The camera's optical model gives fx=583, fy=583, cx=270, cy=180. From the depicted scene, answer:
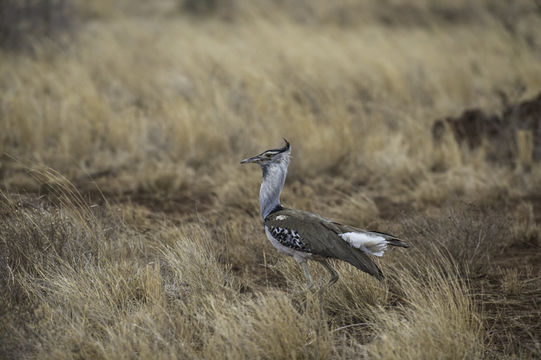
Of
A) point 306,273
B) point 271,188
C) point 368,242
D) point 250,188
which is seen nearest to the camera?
point 368,242

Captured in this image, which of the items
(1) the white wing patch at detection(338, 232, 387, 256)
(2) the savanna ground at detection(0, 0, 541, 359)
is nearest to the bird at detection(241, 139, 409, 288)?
(1) the white wing patch at detection(338, 232, 387, 256)

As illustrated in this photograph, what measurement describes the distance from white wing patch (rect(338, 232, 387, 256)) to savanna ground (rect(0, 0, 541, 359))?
11.4 inches

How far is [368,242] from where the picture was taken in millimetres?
3316

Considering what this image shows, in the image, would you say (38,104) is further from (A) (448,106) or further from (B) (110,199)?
(A) (448,106)

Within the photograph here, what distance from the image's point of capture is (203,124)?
25.5ft

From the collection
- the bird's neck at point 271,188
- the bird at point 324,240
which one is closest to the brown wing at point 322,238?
the bird at point 324,240

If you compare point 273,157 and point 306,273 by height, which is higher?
point 273,157

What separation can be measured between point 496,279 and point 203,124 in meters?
4.64

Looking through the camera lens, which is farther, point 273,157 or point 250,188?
point 250,188

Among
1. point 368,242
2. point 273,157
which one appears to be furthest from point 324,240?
point 273,157

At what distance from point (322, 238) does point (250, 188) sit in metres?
2.73

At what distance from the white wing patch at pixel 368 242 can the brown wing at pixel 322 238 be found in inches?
1.1

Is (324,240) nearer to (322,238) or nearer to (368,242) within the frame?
(322,238)

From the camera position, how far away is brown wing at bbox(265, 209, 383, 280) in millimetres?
3264
